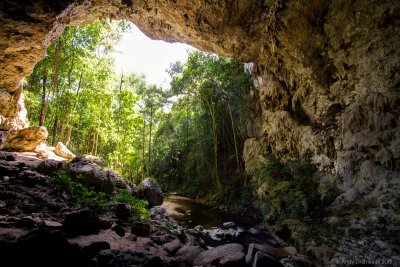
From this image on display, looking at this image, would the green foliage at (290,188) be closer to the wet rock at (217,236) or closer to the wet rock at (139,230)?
the wet rock at (217,236)

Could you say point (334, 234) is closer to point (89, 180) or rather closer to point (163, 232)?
point (163, 232)

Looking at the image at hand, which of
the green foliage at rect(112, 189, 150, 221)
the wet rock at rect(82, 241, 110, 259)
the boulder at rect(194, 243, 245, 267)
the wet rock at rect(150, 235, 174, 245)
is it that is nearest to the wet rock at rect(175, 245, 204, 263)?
the boulder at rect(194, 243, 245, 267)

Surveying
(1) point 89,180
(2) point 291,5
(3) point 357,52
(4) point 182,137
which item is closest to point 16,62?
(1) point 89,180

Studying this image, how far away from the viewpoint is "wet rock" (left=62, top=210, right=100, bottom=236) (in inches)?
218

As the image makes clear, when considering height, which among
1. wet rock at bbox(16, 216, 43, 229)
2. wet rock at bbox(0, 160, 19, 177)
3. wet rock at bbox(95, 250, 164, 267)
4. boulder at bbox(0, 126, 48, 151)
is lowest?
wet rock at bbox(95, 250, 164, 267)

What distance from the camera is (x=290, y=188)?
10.9 m

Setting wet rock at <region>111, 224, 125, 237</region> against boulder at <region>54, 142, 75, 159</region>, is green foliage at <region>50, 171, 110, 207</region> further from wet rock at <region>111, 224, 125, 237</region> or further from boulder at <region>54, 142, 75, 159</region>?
boulder at <region>54, 142, 75, 159</region>

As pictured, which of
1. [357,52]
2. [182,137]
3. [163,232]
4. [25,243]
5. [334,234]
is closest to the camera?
[25,243]

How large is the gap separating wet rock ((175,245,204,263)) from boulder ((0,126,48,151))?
13.4 meters

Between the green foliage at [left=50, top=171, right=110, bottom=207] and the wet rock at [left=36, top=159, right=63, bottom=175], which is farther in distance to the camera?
the wet rock at [left=36, top=159, right=63, bottom=175]

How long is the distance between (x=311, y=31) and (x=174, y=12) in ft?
23.2

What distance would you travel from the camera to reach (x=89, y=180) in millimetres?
9727

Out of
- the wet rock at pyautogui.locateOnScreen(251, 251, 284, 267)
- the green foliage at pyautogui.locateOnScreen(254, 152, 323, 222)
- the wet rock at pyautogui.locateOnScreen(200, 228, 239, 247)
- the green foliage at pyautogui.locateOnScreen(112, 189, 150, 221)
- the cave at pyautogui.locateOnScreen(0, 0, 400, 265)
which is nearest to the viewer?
the wet rock at pyautogui.locateOnScreen(251, 251, 284, 267)

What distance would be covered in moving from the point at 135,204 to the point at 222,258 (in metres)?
4.44
